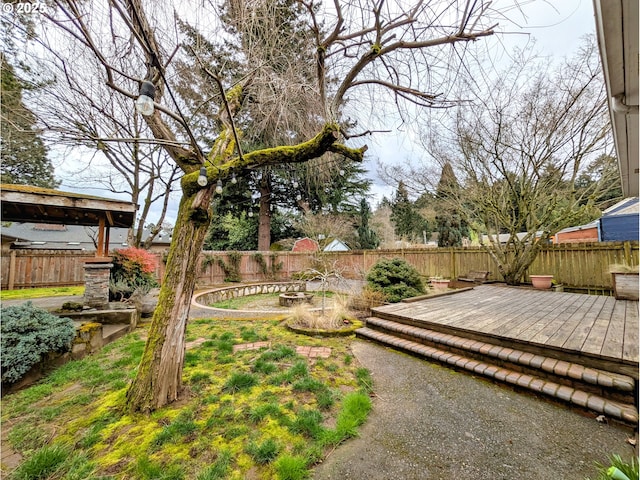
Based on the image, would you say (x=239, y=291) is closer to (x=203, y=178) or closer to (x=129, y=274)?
(x=129, y=274)

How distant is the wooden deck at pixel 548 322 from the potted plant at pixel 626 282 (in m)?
0.20

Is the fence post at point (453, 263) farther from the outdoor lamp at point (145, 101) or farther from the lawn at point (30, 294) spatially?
the lawn at point (30, 294)

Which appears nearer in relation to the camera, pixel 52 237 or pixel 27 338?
pixel 27 338

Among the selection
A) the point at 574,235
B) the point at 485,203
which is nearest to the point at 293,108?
the point at 485,203

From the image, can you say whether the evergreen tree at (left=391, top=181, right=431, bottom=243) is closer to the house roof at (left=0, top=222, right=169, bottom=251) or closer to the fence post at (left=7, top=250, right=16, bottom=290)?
the house roof at (left=0, top=222, right=169, bottom=251)

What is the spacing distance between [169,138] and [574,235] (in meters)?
19.1

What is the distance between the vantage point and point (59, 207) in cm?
454

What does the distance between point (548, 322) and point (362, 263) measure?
9.60 m

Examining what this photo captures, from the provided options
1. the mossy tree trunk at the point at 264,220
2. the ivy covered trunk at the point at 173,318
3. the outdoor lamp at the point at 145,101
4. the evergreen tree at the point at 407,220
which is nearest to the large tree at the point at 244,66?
the ivy covered trunk at the point at 173,318

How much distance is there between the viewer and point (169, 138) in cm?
257

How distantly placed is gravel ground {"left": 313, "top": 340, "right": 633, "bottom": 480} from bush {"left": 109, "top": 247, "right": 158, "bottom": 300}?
5.81 m

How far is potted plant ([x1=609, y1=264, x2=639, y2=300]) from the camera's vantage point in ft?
16.4

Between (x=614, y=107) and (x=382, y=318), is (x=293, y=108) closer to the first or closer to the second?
(x=614, y=107)

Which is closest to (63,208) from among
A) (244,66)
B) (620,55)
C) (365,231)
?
(244,66)
